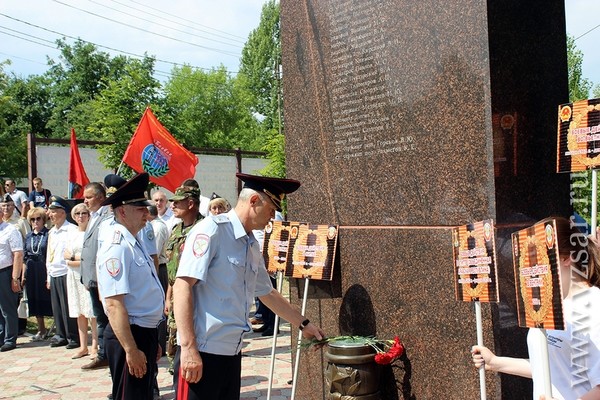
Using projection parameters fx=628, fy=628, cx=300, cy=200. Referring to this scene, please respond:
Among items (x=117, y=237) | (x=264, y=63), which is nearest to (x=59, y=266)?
(x=117, y=237)

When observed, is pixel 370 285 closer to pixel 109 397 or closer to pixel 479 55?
pixel 479 55

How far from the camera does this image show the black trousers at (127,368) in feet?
12.8

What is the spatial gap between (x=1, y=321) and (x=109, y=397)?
3754mm

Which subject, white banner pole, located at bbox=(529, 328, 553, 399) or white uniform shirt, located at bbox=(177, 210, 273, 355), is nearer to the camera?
white banner pole, located at bbox=(529, 328, 553, 399)

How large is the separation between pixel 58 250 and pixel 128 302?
496 centimetres

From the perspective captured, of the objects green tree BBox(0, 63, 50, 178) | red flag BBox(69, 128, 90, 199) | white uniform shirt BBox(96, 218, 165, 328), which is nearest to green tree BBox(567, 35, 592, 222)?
white uniform shirt BBox(96, 218, 165, 328)

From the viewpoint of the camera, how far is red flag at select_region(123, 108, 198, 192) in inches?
366

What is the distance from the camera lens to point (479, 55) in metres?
3.94

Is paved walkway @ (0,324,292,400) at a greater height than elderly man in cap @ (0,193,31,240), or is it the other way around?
elderly man in cap @ (0,193,31,240)

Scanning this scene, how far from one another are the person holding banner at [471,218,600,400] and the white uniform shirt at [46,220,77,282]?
709 centimetres

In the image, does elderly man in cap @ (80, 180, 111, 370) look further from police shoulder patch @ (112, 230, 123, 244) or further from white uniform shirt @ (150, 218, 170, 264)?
police shoulder patch @ (112, 230, 123, 244)

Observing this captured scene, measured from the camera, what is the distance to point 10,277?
8.79m

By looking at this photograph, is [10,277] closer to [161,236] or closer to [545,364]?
[161,236]

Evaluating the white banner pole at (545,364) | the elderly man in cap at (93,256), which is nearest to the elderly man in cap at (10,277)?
the elderly man in cap at (93,256)
